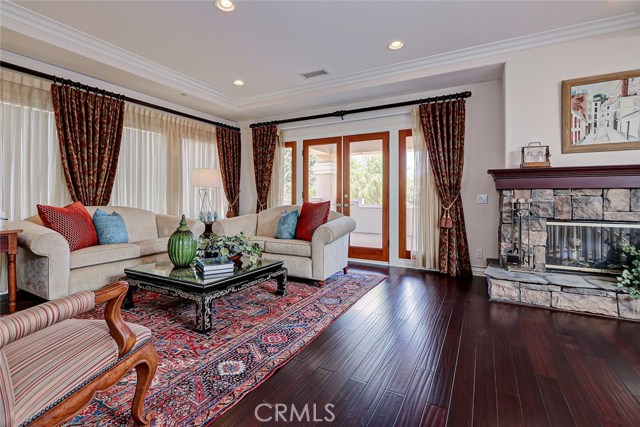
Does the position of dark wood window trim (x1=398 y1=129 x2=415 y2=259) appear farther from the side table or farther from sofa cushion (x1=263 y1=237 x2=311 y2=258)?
the side table

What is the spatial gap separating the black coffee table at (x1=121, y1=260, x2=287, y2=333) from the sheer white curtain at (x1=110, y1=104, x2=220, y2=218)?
6.98 feet

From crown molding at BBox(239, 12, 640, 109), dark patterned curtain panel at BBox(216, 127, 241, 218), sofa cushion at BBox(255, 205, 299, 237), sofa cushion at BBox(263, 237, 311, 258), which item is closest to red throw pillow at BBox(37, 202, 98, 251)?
sofa cushion at BBox(263, 237, 311, 258)

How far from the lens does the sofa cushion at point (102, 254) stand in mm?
2864

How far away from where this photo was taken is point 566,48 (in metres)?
3.21

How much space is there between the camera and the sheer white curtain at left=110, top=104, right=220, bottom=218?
430cm

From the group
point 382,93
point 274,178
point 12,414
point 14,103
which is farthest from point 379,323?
point 14,103

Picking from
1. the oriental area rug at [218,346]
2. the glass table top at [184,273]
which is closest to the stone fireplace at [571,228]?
the oriental area rug at [218,346]

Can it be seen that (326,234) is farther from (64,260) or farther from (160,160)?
(160,160)

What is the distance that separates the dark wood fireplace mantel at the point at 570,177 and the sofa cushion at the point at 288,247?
2334 millimetres

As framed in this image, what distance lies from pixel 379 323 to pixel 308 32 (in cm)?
297

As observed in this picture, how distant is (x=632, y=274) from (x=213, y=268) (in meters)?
3.74

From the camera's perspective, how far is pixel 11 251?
8.59 feet

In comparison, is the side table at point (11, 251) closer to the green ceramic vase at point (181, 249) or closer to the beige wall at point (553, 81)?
the green ceramic vase at point (181, 249)

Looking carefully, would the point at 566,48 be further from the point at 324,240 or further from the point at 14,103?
the point at 14,103
